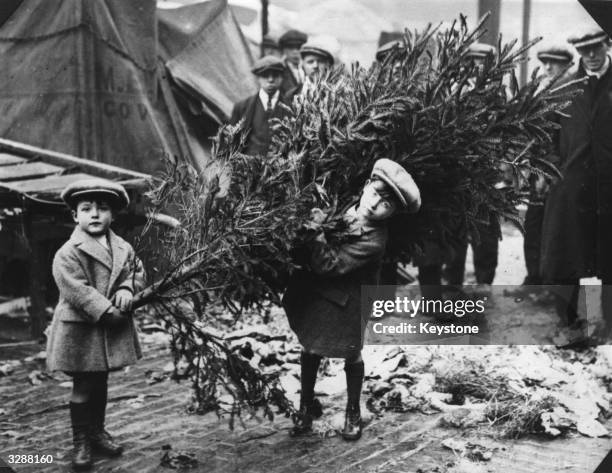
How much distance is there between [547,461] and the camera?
3.41 meters

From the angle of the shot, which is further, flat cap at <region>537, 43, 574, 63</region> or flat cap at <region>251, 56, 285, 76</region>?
flat cap at <region>251, 56, 285, 76</region>

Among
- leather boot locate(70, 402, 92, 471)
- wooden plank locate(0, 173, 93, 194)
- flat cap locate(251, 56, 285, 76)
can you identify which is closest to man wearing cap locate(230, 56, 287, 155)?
flat cap locate(251, 56, 285, 76)

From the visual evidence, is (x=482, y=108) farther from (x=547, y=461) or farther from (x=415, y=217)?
(x=547, y=461)

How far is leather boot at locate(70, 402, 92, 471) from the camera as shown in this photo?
3299 mm

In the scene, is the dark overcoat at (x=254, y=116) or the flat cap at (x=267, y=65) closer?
the dark overcoat at (x=254, y=116)

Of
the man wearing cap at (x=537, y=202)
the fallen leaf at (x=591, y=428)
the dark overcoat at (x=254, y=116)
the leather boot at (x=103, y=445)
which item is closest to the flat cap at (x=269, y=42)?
the dark overcoat at (x=254, y=116)

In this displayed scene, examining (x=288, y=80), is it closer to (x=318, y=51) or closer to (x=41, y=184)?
(x=318, y=51)

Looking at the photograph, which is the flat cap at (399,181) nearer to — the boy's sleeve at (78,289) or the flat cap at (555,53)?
the boy's sleeve at (78,289)

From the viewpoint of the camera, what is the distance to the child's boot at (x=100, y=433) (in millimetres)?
3434

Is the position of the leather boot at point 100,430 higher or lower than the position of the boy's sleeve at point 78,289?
lower

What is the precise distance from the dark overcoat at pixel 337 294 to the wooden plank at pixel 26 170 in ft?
7.27

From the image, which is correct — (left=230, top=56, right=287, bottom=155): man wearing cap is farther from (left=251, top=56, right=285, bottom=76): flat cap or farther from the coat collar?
the coat collar

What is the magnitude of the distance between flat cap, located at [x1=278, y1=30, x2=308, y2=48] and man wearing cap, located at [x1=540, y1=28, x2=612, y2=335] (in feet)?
9.04

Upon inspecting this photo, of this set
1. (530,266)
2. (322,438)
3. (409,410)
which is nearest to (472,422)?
(409,410)
